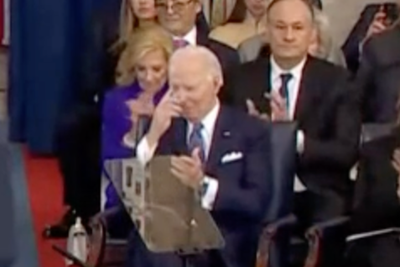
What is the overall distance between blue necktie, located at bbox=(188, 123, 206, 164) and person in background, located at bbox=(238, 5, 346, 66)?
0.87 m

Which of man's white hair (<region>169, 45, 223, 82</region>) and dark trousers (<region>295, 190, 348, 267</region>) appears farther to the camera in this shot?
dark trousers (<region>295, 190, 348, 267</region>)

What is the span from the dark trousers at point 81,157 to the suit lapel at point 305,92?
2.93 feet

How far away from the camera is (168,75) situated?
460cm

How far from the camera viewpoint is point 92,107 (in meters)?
5.33

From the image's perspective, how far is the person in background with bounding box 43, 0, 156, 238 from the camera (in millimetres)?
5242

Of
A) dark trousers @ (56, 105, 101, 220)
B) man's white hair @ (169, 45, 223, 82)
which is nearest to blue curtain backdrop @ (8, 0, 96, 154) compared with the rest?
dark trousers @ (56, 105, 101, 220)

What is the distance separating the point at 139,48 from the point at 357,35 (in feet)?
6.04

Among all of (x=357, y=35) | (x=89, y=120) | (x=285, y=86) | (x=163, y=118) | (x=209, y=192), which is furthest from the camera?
(x=357, y=35)

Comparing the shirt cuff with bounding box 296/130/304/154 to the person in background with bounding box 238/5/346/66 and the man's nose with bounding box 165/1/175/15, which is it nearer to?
the person in background with bounding box 238/5/346/66

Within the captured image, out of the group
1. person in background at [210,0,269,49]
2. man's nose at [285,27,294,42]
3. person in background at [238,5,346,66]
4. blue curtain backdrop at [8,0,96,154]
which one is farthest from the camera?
blue curtain backdrop at [8,0,96,154]

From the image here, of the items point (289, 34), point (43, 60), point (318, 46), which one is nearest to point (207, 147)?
point (289, 34)

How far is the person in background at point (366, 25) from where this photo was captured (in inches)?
238

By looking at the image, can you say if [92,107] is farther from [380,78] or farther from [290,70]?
[380,78]

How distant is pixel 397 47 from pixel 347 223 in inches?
36.8
